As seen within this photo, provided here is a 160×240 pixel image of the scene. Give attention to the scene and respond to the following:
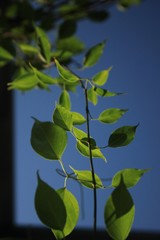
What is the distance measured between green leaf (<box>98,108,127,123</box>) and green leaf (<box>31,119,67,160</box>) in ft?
0.12

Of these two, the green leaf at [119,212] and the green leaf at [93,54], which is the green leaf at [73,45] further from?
the green leaf at [119,212]

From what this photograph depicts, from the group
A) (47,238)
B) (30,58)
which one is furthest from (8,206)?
(30,58)

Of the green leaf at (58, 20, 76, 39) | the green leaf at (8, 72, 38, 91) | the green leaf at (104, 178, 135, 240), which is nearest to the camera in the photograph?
the green leaf at (104, 178, 135, 240)

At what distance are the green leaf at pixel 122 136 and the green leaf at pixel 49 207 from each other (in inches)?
Result: 2.0

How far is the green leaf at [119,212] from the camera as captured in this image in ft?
0.55

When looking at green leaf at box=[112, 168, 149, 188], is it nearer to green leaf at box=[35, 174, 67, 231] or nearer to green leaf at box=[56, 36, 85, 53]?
green leaf at box=[35, 174, 67, 231]

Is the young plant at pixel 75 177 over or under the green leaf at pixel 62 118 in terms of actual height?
under

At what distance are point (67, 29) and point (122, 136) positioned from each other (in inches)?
11.1

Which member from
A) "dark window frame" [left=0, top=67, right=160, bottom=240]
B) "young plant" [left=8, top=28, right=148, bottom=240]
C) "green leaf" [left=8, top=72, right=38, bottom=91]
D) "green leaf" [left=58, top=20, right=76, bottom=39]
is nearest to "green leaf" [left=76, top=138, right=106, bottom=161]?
"young plant" [left=8, top=28, right=148, bottom=240]

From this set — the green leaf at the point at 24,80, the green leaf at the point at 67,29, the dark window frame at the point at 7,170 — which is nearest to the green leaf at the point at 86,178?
the green leaf at the point at 24,80

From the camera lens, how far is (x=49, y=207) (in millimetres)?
172

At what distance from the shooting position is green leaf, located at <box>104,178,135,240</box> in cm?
17

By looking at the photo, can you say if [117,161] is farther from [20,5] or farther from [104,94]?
[20,5]

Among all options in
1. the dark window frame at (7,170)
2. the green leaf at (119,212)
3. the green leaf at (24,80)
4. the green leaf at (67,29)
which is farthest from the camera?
the dark window frame at (7,170)
